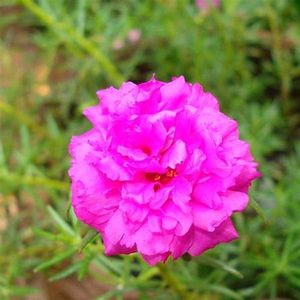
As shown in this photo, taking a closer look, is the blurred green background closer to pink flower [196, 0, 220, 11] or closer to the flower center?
pink flower [196, 0, 220, 11]

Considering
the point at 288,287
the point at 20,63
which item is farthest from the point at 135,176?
the point at 20,63

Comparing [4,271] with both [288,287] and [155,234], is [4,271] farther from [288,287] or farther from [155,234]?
[155,234]

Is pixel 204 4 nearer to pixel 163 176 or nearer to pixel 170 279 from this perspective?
pixel 170 279

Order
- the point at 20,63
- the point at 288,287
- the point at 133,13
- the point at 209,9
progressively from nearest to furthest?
the point at 288,287 → the point at 209,9 → the point at 133,13 → the point at 20,63

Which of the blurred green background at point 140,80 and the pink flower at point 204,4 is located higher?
the pink flower at point 204,4

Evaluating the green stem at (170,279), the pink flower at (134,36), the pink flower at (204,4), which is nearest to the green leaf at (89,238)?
the green stem at (170,279)

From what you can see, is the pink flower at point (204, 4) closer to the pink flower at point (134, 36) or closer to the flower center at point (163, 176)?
the pink flower at point (134, 36)

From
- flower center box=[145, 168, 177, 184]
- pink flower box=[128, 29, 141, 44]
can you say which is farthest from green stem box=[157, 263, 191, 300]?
pink flower box=[128, 29, 141, 44]
